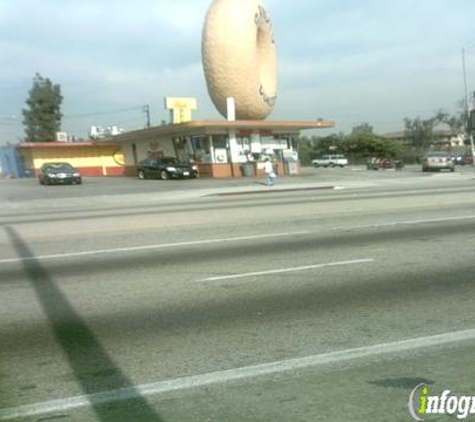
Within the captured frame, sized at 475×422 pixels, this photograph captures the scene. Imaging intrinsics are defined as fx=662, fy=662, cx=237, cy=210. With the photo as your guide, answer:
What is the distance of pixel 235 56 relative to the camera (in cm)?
4375

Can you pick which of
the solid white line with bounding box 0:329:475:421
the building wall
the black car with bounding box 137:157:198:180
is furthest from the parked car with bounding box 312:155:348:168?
the solid white line with bounding box 0:329:475:421

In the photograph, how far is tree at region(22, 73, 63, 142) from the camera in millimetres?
89062

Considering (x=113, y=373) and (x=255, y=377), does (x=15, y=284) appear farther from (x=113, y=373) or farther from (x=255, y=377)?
(x=255, y=377)

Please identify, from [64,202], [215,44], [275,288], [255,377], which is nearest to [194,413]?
[255,377]

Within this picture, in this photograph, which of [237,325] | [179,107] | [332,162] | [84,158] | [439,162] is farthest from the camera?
[332,162]

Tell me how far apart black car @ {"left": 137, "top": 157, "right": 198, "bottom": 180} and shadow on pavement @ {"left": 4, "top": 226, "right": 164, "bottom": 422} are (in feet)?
105

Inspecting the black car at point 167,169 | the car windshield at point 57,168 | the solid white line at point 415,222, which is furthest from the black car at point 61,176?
the solid white line at point 415,222

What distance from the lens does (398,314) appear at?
648 centimetres

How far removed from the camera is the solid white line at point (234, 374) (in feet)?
14.4

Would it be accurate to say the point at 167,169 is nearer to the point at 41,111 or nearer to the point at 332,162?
the point at 332,162

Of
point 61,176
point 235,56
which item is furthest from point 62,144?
point 235,56

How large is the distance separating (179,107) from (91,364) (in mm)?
47506

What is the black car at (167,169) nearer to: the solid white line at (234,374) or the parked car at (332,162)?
the solid white line at (234,374)

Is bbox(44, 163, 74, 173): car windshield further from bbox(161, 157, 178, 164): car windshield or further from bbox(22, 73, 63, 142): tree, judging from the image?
bbox(22, 73, 63, 142): tree
